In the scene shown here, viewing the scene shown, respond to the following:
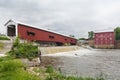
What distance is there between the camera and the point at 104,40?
52.1 m

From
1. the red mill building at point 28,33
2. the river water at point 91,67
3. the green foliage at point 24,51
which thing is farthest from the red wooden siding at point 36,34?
the green foliage at point 24,51

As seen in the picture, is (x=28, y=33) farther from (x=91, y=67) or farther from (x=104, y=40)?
(x=104, y=40)

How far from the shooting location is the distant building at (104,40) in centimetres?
5109

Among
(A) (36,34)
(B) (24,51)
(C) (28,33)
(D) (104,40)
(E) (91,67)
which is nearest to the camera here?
(E) (91,67)

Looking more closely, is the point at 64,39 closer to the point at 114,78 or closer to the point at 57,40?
the point at 57,40

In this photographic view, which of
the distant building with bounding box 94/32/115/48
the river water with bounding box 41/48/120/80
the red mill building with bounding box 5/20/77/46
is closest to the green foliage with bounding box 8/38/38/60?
the river water with bounding box 41/48/120/80

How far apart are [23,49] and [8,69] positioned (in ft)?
20.6

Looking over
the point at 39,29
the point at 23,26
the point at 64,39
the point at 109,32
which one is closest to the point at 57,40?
the point at 64,39

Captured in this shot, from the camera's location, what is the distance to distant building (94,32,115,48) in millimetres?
51094

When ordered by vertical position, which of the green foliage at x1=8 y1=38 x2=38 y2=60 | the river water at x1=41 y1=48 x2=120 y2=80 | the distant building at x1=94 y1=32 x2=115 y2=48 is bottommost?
the river water at x1=41 y1=48 x2=120 y2=80

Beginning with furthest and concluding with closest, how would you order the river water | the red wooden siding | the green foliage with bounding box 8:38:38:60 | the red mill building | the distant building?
the distant building
the red wooden siding
the red mill building
the green foliage with bounding box 8:38:38:60
the river water

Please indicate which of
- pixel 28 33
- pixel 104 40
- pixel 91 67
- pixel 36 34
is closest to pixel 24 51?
pixel 91 67

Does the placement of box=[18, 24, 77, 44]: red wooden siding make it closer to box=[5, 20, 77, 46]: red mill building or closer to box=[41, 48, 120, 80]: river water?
box=[5, 20, 77, 46]: red mill building

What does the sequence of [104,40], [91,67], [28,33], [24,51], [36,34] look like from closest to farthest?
[91,67] < [24,51] < [28,33] < [36,34] < [104,40]
